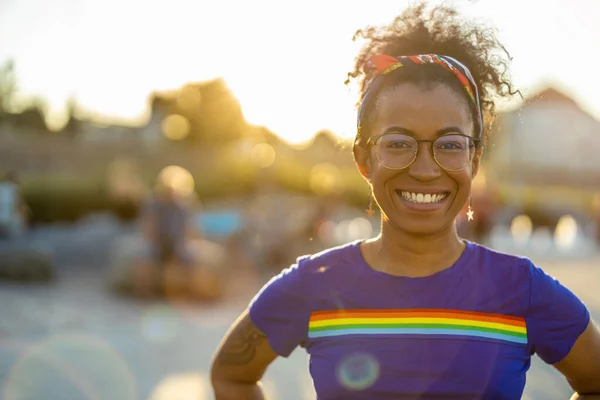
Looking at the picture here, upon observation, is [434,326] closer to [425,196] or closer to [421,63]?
[425,196]

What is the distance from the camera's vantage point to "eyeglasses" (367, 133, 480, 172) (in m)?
2.04

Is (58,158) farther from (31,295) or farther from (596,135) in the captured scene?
(596,135)

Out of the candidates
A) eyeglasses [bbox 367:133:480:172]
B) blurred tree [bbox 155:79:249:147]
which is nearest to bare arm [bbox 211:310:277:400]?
eyeglasses [bbox 367:133:480:172]

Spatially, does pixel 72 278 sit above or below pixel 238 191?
below

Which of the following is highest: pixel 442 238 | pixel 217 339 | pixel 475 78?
pixel 475 78

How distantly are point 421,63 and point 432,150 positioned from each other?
0.86 feet

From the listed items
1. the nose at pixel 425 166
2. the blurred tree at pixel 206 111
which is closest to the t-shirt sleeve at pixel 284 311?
the nose at pixel 425 166

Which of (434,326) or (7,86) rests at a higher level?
(7,86)

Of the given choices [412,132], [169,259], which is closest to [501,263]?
[412,132]

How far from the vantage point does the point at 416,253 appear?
2105 mm

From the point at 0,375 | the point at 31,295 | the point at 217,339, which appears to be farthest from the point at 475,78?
the point at 31,295

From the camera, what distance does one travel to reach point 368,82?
2.16 metres

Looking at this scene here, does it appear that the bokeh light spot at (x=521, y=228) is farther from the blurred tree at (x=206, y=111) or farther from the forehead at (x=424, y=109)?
the forehead at (x=424, y=109)

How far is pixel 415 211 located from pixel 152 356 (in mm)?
5205
